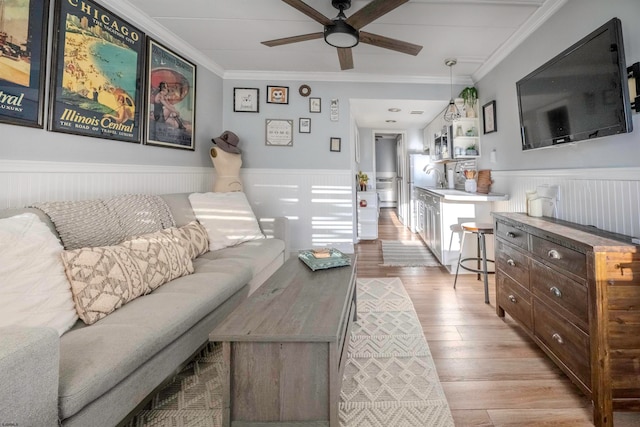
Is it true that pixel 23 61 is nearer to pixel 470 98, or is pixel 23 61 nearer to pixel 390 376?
pixel 390 376

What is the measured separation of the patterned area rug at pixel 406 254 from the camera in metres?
3.57

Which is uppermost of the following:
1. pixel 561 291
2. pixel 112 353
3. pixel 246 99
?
pixel 246 99

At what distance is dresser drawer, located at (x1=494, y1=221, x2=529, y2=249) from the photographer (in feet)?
5.86

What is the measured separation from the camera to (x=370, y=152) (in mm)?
6816

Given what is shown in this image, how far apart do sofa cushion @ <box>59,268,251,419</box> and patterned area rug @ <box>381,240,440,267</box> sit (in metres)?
2.53

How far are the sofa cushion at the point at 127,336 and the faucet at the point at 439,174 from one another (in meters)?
4.48

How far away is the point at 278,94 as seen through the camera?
151 inches

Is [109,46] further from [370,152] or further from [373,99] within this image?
[370,152]

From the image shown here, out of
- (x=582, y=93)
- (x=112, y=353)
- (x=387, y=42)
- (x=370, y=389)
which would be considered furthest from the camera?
(x=387, y=42)

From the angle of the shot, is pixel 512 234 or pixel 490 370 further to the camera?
pixel 512 234

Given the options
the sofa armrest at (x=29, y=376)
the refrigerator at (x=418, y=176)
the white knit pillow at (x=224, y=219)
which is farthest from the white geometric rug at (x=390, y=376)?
the refrigerator at (x=418, y=176)

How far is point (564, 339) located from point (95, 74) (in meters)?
3.30

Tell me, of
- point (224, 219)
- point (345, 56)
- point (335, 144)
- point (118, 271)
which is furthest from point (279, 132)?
point (118, 271)

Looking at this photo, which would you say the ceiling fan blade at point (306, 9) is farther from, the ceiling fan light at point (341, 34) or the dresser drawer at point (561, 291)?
the dresser drawer at point (561, 291)
